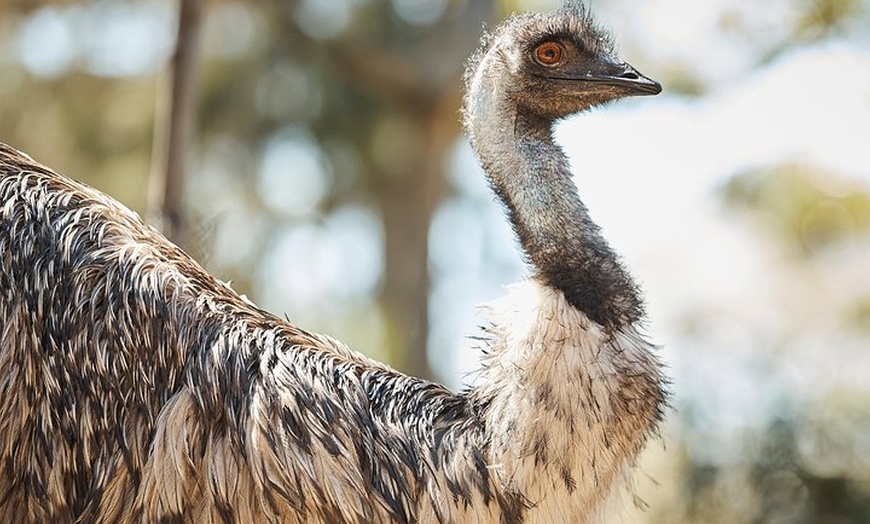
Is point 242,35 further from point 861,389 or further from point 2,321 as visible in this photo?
point 2,321

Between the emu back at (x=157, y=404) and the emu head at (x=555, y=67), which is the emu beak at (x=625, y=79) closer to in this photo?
the emu head at (x=555, y=67)

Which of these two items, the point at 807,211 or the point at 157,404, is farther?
the point at 807,211

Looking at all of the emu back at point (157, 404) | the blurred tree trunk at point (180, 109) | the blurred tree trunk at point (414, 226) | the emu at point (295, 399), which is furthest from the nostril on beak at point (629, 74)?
the blurred tree trunk at point (414, 226)

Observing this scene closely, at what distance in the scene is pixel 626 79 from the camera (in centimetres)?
484

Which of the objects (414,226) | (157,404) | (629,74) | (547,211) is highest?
(629,74)

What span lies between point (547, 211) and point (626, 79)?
63 centimetres

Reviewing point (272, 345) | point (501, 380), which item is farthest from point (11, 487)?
point (501, 380)

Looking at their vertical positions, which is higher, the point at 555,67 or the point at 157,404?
the point at 555,67

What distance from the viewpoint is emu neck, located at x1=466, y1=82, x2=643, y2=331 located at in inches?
172

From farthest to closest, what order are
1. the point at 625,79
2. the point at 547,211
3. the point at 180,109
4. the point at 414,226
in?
the point at 414,226 < the point at 180,109 < the point at 625,79 < the point at 547,211

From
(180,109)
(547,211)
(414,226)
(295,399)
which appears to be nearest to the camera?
(295,399)

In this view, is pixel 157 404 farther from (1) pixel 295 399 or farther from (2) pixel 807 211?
(2) pixel 807 211

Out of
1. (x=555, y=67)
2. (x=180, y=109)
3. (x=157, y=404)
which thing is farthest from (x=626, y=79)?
(x=180, y=109)

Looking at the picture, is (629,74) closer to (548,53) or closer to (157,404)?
(548,53)
